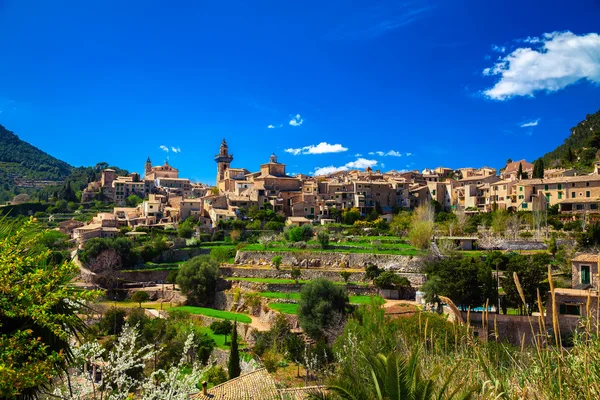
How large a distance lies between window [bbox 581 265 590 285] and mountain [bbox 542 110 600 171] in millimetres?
37215

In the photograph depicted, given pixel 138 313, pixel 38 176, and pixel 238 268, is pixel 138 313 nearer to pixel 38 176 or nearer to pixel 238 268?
pixel 238 268

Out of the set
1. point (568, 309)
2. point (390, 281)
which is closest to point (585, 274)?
point (568, 309)

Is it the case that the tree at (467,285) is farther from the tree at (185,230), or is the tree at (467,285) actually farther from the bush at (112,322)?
the tree at (185,230)

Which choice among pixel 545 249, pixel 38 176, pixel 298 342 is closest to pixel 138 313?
pixel 298 342

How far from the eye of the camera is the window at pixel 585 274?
2527 cm

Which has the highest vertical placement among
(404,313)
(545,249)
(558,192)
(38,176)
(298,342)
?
(38,176)

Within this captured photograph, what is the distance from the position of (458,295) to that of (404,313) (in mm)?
3011

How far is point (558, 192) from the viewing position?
45.6 metres

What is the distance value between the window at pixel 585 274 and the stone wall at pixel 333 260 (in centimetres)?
1274

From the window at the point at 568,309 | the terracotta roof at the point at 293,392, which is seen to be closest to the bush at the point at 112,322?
the terracotta roof at the point at 293,392

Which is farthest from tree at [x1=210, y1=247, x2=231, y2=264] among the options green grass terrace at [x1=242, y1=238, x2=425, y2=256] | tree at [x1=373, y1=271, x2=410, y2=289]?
tree at [x1=373, y1=271, x2=410, y2=289]

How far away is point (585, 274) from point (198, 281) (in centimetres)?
2720

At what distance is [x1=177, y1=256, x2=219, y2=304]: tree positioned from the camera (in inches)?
1513

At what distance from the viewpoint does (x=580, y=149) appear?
7069 centimetres
